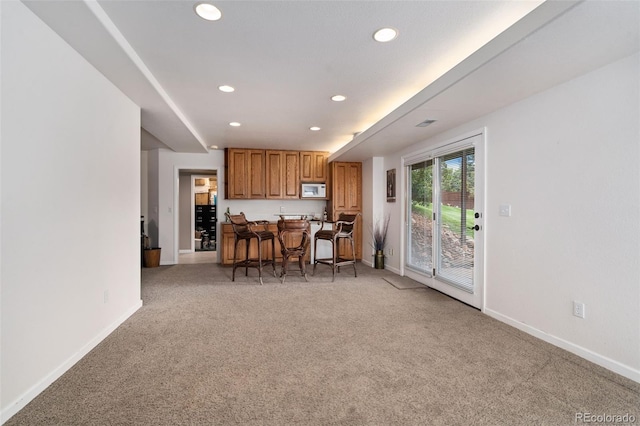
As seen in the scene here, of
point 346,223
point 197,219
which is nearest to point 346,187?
point 346,223


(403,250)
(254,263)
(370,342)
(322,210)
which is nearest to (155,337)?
(370,342)

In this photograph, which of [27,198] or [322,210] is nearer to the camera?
[27,198]

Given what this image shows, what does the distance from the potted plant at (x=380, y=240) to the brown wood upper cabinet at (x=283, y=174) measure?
1852 mm

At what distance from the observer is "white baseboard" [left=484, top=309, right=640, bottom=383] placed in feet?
6.46

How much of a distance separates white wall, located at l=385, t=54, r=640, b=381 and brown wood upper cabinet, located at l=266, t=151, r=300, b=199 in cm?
400

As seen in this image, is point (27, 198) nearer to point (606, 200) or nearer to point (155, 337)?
point (155, 337)

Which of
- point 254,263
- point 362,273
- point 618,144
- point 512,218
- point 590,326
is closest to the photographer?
point 618,144

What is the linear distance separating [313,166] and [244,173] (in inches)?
57.5

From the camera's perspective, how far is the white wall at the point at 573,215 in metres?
2.01

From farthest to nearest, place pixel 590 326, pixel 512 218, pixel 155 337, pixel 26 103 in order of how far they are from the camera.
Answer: pixel 512 218 < pixel 155 337 < pixel 590 326 < pixel 26 103

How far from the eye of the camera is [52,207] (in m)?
1.95

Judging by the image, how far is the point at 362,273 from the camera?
517 centimetres

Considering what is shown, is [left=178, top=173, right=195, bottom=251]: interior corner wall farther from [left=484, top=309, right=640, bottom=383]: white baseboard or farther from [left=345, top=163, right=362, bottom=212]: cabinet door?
[left=484, top=309, right=640, bottom=383]: white baseboard

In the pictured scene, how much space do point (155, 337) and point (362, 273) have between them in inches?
132
